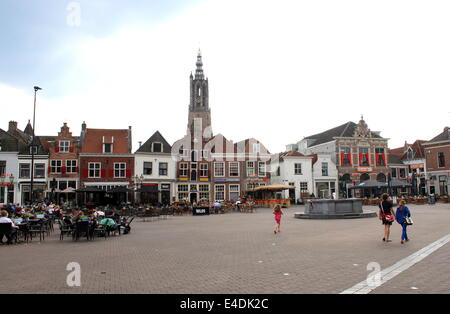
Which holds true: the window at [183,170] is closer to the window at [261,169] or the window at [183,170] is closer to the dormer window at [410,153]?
the window at [261,169]

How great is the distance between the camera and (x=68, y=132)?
3991 centimetres

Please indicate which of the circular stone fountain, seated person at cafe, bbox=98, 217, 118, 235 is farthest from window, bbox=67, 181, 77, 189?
the circular stone fountain

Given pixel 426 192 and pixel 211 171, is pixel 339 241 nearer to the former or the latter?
pixel 211 171

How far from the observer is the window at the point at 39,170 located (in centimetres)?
3889

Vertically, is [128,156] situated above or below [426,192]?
above

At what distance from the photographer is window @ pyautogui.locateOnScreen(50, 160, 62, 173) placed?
39.2 metres

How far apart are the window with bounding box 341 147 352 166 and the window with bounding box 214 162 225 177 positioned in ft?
61.3

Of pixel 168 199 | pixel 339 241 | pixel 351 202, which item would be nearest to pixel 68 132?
pixel 168 199

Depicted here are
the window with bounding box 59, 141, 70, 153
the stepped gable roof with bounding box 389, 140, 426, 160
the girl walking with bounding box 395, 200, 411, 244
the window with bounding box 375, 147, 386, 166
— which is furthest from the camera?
the stepped gable roof with bounding box 389, 140, 426, 160

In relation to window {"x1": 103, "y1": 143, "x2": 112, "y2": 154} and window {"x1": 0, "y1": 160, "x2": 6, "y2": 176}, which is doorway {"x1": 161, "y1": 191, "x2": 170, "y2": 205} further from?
window {"x1": 0, "y1": 160, "x2": 6, "y2": 176}

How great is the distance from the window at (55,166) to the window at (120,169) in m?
6.30

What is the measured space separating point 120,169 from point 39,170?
29.8 ft

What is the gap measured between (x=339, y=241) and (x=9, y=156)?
130ft
